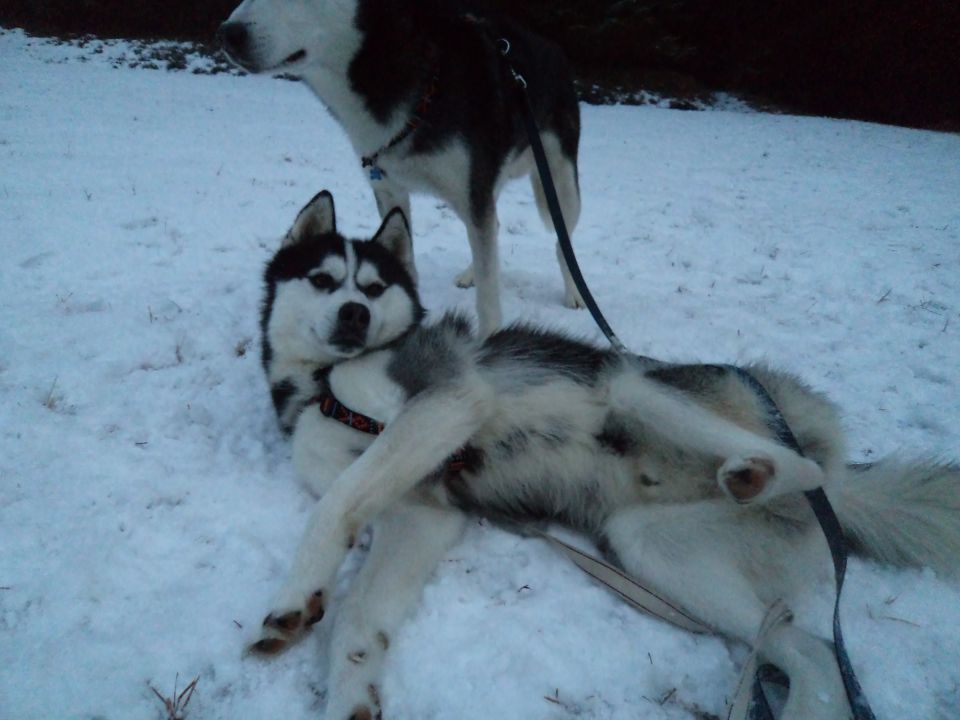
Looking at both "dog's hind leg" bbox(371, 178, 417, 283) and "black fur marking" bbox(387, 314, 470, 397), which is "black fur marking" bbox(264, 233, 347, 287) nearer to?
"black fur marking" bbox(387, 314, 470, 397)

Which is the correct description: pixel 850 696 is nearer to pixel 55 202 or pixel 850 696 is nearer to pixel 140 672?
pixel 140 672

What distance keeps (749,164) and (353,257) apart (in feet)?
29.7

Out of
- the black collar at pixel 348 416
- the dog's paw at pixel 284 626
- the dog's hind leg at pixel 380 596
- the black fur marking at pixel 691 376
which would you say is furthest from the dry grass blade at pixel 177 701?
the black fur marking at pixel 691 376

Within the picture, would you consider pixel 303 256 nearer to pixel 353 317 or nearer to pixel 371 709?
pixel 353 317

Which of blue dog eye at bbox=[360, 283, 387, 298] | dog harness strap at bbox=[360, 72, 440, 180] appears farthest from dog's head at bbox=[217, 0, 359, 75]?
blue dog eye at bbox=[360, 283, 387, 298]

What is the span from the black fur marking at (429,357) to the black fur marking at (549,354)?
16 centimetres

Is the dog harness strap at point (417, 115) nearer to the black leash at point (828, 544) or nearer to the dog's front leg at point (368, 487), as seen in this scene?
the black leash at point (828, 544)

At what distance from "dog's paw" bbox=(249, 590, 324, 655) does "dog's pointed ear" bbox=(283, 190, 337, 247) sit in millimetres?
1786

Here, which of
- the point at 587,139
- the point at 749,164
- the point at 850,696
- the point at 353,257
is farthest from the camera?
the point at 587,139

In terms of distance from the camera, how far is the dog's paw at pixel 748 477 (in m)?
1.70

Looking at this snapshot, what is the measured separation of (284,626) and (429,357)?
1.10 m

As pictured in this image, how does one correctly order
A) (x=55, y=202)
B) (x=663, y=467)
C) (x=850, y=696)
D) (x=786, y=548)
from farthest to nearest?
(x=55, y=202) → (x=663, y=467) → (x=786, y=548) → (x=850, y=696)

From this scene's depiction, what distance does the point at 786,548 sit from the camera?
182 centimetres

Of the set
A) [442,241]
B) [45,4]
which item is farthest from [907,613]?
[45,4]
